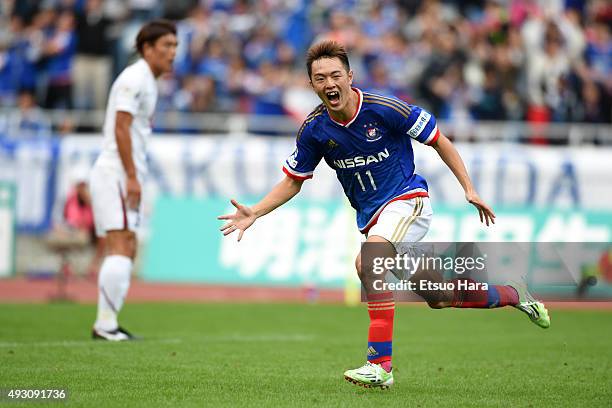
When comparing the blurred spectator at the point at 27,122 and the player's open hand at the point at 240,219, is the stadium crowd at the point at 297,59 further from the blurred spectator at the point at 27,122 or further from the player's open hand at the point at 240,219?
the player's open hand at the point at 240,219

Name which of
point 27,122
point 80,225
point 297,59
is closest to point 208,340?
point 80,225

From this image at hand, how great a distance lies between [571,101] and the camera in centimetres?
2169

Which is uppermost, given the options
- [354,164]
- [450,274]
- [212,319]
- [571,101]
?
[571,101]

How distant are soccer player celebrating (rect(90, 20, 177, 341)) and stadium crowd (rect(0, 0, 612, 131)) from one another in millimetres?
9648

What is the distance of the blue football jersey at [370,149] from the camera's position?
314 inches

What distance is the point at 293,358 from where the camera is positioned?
968 centimetres

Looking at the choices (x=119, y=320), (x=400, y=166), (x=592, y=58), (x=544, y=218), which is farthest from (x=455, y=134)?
(x=400, y=166)

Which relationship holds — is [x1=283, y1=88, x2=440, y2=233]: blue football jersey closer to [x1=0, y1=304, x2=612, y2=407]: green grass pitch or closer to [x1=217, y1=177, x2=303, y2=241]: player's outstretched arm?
[x1=217, y1=177, x2=303, y2=241]: player's outstretched arm

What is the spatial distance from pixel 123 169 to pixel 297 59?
11.6 meters

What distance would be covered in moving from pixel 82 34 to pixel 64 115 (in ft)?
5.95

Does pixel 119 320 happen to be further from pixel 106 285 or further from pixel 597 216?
pixel 597 216

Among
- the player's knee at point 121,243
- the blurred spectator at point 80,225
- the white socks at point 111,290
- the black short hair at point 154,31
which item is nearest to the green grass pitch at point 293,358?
the white socks at point 111,290

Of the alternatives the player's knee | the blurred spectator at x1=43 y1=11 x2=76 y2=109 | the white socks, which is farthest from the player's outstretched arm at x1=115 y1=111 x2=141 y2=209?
the blurred spectator at x1=43 y1=11 x2=76 y2=109

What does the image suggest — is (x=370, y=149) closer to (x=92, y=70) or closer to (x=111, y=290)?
(x=111, y=290)
